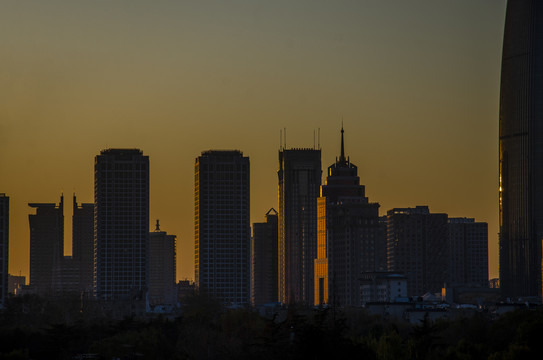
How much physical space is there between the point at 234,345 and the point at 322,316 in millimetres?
18926

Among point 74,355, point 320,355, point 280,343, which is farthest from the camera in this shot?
point 74,355

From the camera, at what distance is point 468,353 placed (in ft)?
564

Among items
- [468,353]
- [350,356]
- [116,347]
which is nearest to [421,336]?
[468,353]

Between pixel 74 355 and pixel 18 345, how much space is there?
1594cm

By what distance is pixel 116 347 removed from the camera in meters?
191

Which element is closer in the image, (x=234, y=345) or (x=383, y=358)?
(x=383, y=358)

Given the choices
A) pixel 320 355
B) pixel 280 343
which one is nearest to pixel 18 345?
pixel 280 343

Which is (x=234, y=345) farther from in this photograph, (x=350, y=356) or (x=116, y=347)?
(x=350, y=356)

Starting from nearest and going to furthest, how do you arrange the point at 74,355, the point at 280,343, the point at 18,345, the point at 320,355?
the point at 320,355 → the point at 280,343 → the point at 74,355 → the point at 18,345

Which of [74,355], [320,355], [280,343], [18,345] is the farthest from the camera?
[18,345]

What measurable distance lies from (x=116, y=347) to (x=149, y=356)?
25.2ft

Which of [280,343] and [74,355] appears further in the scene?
[74,355]

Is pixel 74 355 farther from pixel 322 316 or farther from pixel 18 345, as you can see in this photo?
pixel 322 316

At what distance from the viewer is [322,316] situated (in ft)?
586
